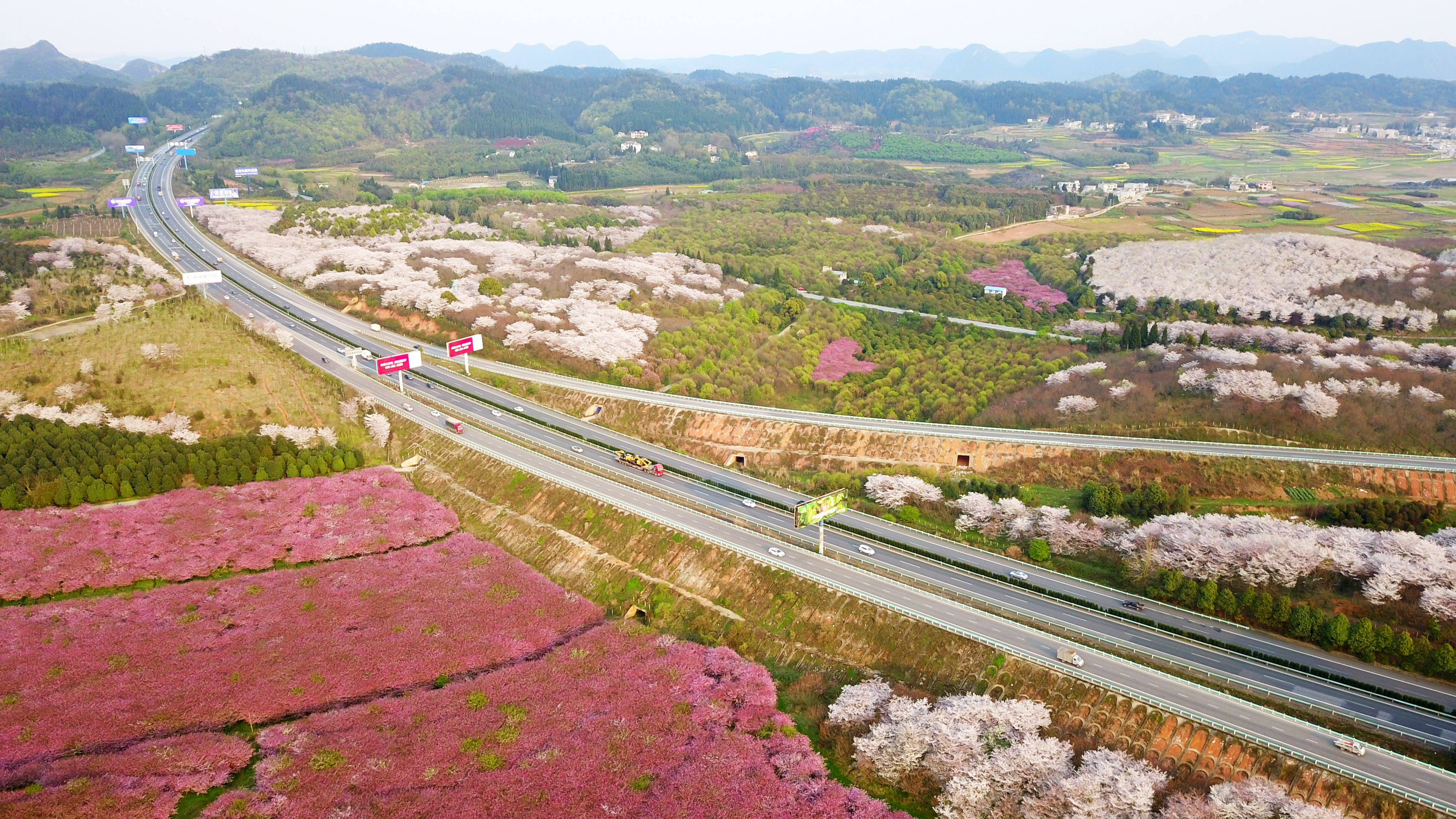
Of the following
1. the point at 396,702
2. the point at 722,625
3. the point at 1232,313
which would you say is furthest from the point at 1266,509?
the point at 396,702

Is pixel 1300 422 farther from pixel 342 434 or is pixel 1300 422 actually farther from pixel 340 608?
pixel 342 434

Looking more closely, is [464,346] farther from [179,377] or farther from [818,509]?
[818,509]

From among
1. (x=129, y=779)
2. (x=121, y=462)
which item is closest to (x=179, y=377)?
(x=121, y=462)

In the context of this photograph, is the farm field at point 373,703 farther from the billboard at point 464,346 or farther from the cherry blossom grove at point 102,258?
the cherry blossom grove at point 102,258

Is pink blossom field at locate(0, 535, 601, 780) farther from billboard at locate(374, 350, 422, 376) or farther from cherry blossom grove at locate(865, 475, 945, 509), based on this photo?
billboard at locate(374, 350, 422, 376)

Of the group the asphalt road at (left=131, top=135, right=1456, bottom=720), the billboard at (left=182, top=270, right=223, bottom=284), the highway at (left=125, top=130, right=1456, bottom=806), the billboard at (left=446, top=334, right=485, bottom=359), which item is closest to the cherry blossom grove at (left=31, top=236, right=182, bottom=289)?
the billboard at (left=182, top=270, right=223, bottom=284)
